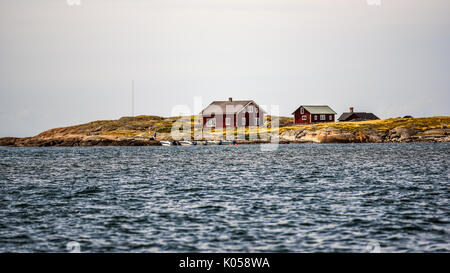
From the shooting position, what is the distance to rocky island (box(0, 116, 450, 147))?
108 meters

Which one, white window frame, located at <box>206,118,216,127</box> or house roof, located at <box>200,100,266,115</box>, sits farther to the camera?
white window frame, located at <box>206,118,216,127</box>

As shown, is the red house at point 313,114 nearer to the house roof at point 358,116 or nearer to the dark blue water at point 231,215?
the house roof at point 358,116

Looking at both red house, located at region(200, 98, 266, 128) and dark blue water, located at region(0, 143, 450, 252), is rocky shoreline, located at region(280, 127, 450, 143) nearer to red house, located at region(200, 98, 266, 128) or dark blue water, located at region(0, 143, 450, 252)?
red house, located at region(200, 98, 266, 128)

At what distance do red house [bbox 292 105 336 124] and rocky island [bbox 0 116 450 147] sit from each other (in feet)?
26.5

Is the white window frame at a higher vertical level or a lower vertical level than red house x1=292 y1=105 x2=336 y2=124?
lower

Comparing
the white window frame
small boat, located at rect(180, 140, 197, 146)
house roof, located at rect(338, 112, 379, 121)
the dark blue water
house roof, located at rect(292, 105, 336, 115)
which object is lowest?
the dark blue water

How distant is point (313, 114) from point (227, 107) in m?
23.6

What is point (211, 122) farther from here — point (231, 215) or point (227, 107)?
point (231, 215)

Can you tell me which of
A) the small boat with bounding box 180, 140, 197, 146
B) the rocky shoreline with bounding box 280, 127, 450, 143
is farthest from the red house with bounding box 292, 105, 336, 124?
the small boat with bounding box 180, 140, 197, 146

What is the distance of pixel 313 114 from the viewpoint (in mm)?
127250

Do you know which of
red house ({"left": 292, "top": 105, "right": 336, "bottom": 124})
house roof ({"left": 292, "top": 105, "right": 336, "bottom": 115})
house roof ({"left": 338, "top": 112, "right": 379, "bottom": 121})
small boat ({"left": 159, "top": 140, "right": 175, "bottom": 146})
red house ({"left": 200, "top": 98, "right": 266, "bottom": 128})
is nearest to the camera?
small boat ({"left": 159, "top": 140, "right": 175, "bottom": 146})

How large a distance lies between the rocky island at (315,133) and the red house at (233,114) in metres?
3.39

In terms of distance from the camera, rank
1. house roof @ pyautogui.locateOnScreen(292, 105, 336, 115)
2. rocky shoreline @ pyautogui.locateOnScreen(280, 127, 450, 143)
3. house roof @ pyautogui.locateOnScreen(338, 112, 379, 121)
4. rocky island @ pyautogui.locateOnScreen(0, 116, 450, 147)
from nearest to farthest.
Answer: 1. rocky shoreline @ pyautogui.locateOnScreen(280, 127, 450, 143)
2. rocky island @ pyautogui.locateOnScreen(0, 116, 450, 147)
3. house roof @ pyautogui.locateOnScreen(292, 105, 336, 115)
4. house roof @ pyautogui.locateOnScreen(338, 112, 379, 121)
